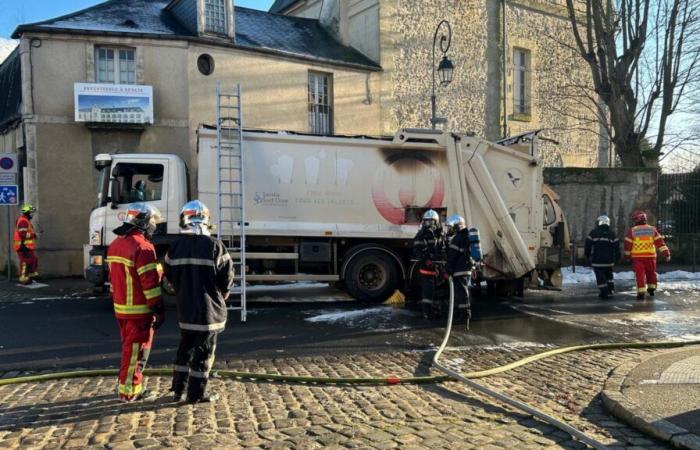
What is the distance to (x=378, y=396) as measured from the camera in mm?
4801

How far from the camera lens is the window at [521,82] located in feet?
69.8

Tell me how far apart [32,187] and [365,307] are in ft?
30.6

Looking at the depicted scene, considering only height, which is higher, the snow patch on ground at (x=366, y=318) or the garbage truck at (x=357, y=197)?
the garbage truck at (x=357, y=197)

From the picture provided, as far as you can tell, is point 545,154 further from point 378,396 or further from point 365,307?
point 378,396

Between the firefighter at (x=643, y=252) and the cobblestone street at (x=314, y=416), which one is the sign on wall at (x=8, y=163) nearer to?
the cobblestone street at (x=314, y=416)

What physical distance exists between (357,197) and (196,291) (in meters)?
Answer: 5.50

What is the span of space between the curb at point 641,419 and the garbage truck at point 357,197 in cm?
492

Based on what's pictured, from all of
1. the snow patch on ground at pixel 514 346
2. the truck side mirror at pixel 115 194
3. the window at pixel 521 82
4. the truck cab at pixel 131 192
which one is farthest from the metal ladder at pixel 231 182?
the window at pixel 521 82

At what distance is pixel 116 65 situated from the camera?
14.2m

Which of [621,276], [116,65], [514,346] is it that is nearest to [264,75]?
[116,65]

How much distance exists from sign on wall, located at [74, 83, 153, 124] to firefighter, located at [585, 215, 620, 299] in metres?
10.8

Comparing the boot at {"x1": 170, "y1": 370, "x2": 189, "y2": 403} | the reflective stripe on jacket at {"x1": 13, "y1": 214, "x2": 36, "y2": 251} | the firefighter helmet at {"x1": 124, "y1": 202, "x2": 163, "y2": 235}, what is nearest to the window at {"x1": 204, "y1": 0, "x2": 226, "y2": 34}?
the reflective stripe on jacket at {"x1": 13, "y1": 214, "x2": 36, "y2": 251}

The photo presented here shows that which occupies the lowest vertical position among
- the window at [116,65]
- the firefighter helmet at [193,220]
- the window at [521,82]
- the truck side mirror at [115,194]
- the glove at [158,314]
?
the glove at [158,314]

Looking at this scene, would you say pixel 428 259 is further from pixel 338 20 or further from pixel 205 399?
pixel 338 20
